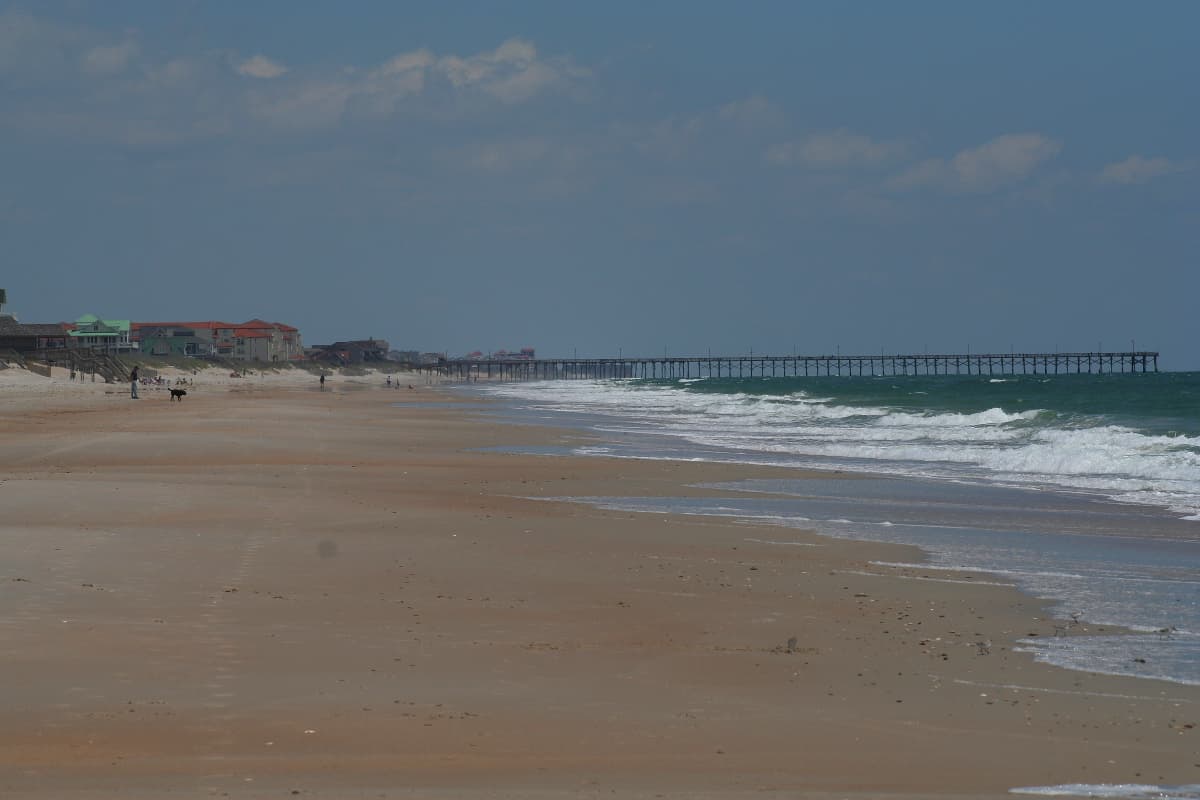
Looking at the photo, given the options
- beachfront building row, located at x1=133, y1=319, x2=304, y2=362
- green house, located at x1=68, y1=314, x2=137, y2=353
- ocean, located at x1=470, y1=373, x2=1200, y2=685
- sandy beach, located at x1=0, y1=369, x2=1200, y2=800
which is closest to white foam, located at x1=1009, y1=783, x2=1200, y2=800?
sandy beach, located at x1=0, y1=369, x2=1200, y2=800

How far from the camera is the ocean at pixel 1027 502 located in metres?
9.24

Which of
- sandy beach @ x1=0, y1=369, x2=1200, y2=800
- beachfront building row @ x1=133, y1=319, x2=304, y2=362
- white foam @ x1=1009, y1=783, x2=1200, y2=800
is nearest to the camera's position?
white foam @ x1=1009, y1=783, x2=1200, y2=800

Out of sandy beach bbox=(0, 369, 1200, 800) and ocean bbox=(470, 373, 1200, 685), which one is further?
ocean bbox=(470, 373, 1200, 685)

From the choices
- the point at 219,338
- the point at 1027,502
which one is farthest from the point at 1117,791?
the point at 219,338

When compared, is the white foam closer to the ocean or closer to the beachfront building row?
the ocean

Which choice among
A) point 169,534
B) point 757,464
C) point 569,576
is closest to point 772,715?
point 569,576

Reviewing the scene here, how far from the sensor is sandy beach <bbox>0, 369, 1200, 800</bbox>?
17.8 feet

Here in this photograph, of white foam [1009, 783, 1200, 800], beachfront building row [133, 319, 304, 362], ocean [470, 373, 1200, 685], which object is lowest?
ocean [470, 373, 1200, 685]

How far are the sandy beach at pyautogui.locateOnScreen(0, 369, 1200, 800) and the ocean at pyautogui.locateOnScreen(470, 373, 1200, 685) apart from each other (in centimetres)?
63

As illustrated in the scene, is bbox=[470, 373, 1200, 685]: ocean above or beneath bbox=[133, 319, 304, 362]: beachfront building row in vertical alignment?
beneath

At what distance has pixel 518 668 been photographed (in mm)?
7242

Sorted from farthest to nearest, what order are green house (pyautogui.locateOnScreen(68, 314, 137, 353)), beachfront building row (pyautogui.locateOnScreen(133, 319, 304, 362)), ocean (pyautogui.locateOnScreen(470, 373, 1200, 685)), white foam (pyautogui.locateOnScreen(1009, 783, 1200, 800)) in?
beachfront building row (pyautogui.locateOnScreen(133, 319, 304, 362)) → green house (pyautogui.locateOnScreen(68, 314, 137, 353)) → ocean (pyautogui.locateOnScreen(470, 373, 1200, 685)) → white foam (pyautogui.locateOnScreen(1009, 783, 1200, 800))

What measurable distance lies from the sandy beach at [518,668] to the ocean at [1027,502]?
63 cm

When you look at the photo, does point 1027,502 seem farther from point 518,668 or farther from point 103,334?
point 103,334
